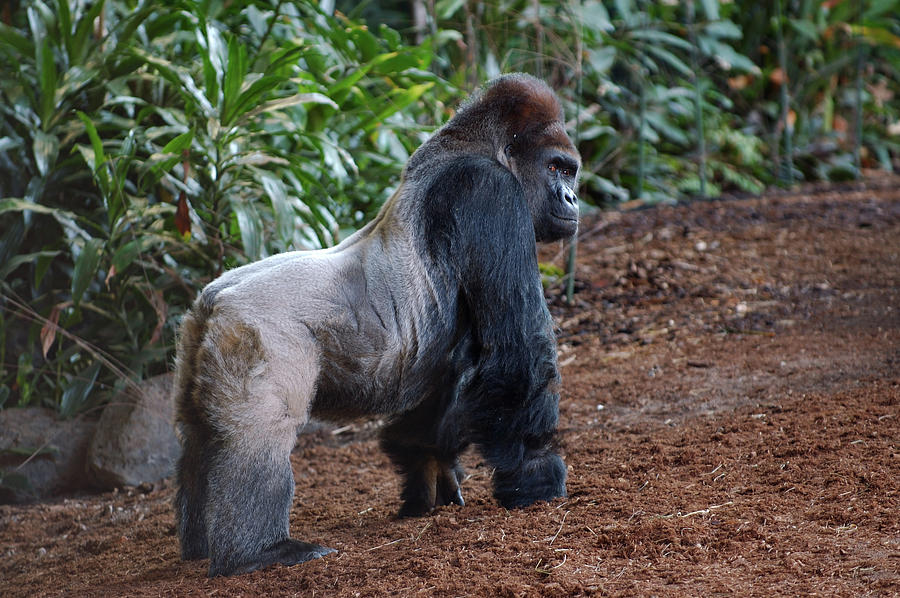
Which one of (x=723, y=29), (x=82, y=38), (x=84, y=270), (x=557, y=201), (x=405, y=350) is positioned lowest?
(x=405, y=350)

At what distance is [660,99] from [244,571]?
24.9 feet

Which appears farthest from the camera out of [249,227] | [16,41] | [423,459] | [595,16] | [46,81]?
[595,16]

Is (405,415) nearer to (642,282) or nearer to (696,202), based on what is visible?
(642,282)

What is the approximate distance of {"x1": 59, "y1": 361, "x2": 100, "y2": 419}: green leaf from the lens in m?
4.52

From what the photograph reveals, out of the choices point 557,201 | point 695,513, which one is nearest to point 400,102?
point 557,201

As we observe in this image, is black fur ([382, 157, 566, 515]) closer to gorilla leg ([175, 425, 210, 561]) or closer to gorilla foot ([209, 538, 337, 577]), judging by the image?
gorilla foot ([209, 538, 337, 577])

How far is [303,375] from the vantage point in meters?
2.81

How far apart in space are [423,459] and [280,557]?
750 mm

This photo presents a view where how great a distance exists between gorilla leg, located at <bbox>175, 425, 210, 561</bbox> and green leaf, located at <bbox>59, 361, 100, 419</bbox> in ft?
5.50

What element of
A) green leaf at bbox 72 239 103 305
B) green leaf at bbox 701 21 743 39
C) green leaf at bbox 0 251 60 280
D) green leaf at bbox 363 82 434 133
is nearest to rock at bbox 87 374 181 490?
green leaf at bbox 72 239 103 305

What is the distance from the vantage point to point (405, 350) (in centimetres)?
305

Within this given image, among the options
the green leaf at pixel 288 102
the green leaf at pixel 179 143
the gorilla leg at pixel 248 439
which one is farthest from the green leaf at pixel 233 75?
the gorilla leg at pixel 248 439

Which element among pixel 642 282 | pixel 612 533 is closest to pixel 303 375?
pixel 612 533

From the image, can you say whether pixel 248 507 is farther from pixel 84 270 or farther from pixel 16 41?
pixel 16 41
